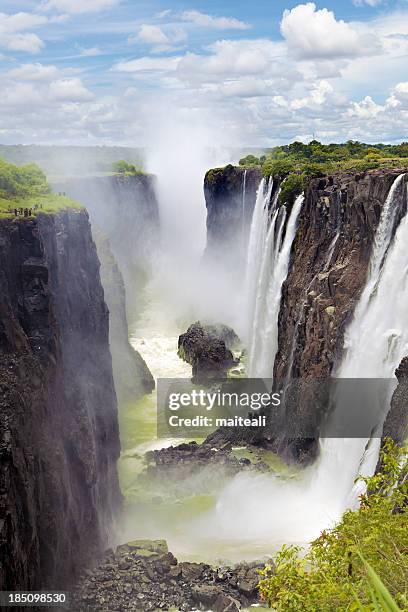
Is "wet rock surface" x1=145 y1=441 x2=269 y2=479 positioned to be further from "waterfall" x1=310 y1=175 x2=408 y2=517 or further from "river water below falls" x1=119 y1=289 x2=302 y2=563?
"waterfall" x1=310 y1=175 x2=408 y2=517

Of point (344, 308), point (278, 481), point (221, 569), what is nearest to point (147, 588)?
point (221, 569)

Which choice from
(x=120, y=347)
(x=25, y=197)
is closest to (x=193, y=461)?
(x=120, y=347)

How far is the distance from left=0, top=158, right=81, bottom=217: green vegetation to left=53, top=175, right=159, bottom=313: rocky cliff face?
29.0 m

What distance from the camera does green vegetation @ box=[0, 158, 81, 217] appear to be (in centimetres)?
3384

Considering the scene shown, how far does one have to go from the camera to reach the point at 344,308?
1575 inches

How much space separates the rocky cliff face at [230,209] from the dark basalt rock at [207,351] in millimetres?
13017

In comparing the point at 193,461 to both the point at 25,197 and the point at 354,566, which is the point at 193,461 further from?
the point at 354,566

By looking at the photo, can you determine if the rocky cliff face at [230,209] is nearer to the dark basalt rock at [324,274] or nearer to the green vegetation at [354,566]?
the dark basalt rock at [324,274]

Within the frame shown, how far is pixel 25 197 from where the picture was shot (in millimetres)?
40000

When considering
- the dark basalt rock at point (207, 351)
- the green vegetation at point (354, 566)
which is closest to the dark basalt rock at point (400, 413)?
the green vegetation at point (354, 566)

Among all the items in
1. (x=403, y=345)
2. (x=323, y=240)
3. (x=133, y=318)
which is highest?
(x=323, y=240)

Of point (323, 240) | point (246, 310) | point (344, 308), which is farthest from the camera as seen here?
point (246, 310)

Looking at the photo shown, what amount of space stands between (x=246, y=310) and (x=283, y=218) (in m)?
17.8

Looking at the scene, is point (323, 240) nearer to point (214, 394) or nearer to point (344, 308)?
point (344, 308)
